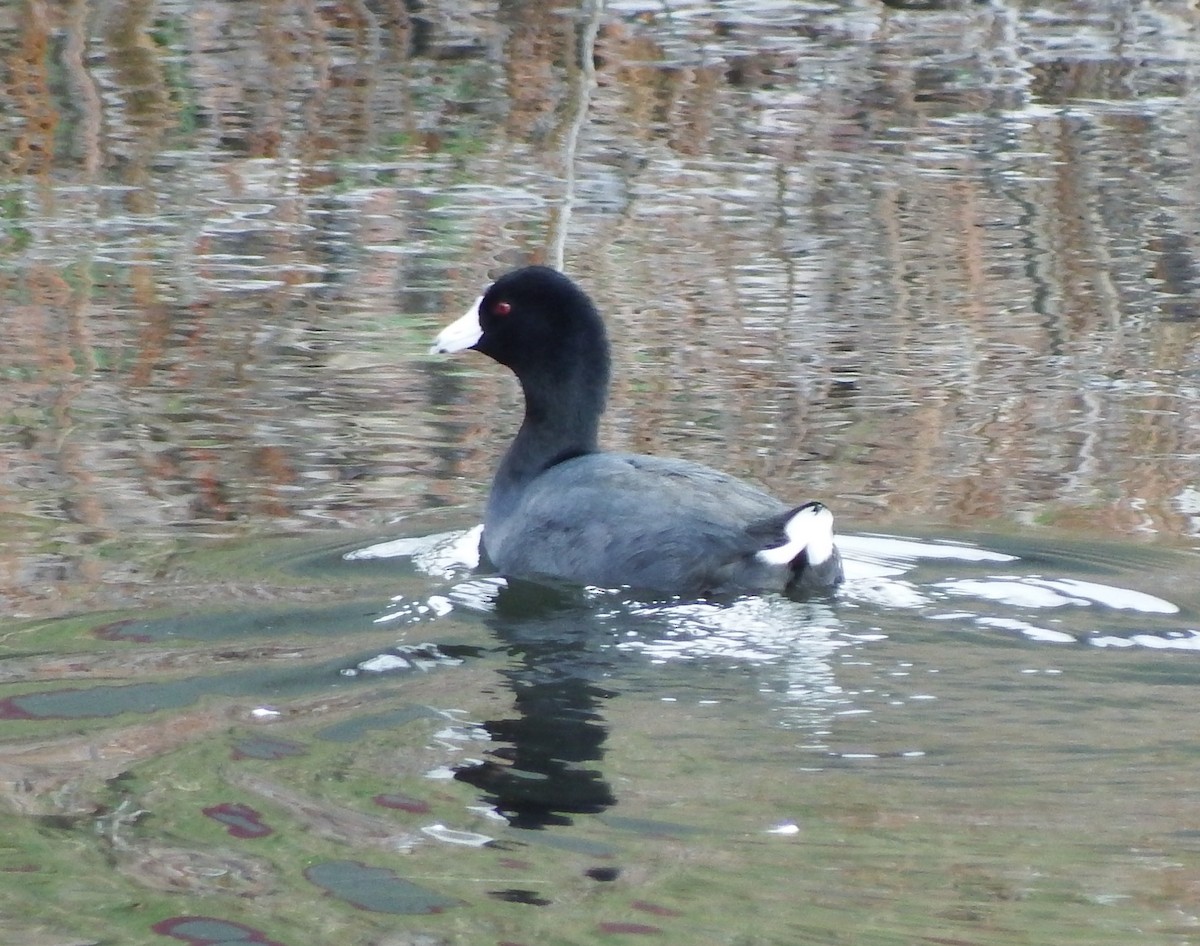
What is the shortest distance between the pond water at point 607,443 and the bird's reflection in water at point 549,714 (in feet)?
0.05

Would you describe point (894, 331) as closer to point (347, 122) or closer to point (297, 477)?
point (297, 477)

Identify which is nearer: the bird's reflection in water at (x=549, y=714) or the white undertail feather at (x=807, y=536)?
the bird's reflection in water at (x=549, y=714)

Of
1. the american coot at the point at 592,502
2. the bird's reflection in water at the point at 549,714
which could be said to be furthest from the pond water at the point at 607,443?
the american coot at the point at 592,502

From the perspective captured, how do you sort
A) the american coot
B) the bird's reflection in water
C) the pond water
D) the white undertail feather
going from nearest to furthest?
the pond water → the bird's reflection in water → the white undertail feather → the american coot

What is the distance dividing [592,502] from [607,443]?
151 cm

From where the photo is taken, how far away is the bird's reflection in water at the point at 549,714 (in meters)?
3.81

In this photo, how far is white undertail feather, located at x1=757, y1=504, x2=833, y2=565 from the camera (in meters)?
4.96

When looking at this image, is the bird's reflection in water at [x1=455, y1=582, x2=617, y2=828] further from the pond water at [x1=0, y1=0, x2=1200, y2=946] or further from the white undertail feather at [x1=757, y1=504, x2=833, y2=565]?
the white undertail feather at [x1=757, y1=504, x2=833, y2=565]

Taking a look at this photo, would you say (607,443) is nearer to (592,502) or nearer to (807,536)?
Result: (592,502)

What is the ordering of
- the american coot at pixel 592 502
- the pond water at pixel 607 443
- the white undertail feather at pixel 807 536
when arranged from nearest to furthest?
the pond water at pixel 607 443, the white undertail feather at pixel 807 536, the american coot at pixel 592 502

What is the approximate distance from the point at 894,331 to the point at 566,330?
266 centimetres

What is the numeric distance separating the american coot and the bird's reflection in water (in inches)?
6.6

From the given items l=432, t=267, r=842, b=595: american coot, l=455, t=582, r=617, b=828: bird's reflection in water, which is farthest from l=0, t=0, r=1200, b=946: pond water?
l=432, t=267, r=842, b=595: american coot

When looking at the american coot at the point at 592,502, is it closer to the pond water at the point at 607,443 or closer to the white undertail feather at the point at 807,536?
the white undertail feather at the point at 807,536
